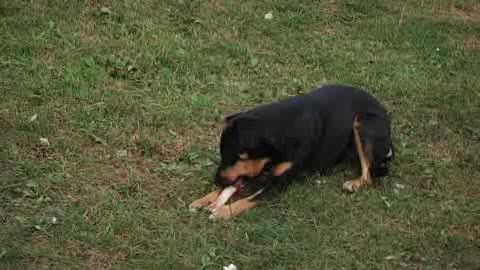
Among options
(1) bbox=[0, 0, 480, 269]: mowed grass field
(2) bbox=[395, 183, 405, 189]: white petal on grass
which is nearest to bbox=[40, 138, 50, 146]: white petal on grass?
(1) bbox=[0, 0, 480, 269]: mowed grass field

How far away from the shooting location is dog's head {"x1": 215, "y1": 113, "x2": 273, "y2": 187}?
16.1 ft

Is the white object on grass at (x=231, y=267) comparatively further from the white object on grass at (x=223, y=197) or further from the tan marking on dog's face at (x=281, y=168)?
the tan marking on dog's face at (x=281, y=168)

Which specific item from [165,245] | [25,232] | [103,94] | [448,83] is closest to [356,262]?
[165,245]

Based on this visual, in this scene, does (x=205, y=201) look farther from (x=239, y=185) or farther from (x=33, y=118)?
(x=33, y=118)

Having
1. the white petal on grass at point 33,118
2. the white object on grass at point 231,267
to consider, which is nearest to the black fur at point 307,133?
the white object on grass at point 231,267

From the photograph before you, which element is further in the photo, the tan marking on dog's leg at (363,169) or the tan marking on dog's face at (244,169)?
the tan marking on dog's leg at (363,169)

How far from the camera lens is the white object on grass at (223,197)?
4992 mm

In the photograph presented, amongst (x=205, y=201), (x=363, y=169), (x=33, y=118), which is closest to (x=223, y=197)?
(x=205, y=201)

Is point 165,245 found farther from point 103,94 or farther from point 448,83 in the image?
point 448,83

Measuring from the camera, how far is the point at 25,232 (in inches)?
180

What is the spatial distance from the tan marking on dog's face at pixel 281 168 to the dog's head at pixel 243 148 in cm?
10

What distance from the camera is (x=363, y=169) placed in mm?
5523

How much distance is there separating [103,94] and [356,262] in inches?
118

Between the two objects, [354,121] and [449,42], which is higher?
[354,121]
